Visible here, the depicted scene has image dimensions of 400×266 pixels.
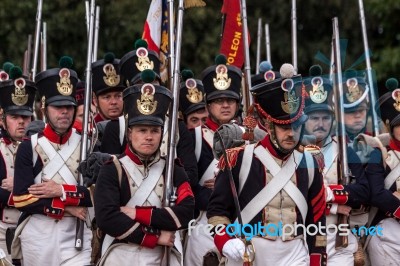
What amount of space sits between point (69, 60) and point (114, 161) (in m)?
2.29

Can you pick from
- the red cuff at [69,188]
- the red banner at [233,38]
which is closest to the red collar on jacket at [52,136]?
the red cuff at [69,188]

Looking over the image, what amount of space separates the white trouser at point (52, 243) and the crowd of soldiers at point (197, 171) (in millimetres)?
11

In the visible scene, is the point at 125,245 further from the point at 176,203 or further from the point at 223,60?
the point at 223,60

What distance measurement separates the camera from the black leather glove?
1066cm

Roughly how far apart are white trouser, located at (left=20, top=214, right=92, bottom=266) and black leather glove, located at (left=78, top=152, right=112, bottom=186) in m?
0.63

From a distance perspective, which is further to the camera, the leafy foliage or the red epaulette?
the leafy foliage

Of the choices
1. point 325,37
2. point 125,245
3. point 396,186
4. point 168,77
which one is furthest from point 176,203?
point 325,37

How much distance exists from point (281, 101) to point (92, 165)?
1.94 metres

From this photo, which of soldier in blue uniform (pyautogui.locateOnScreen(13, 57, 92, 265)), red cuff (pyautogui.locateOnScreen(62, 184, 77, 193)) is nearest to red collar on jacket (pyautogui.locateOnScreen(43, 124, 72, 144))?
soldier in blue uniform (pyautogui.locateOnScreen(13, 57, 92, 265))

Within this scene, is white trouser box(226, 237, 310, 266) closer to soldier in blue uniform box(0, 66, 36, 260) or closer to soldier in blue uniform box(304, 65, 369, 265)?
soldier in blue uniform box(304, 65, 369, 265)

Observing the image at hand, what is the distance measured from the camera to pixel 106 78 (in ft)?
42.3

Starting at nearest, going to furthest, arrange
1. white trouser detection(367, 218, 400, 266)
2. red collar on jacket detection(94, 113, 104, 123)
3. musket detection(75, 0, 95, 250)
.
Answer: musket detection(75, 0, 95, 250)
white trouser detection(367, 218, 400, 266)
red collar on jacket detection(94, 113, 104, 123)

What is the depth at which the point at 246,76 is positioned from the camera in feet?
43.0

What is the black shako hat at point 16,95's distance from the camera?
12.5 m
